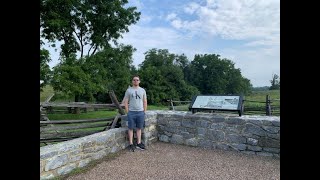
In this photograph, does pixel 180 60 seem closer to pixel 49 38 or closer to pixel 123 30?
pixel 123 30

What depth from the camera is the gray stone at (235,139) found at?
17.9 ft

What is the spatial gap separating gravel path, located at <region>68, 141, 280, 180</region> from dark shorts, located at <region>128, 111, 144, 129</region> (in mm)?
536

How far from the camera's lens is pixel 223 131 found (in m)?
5.62

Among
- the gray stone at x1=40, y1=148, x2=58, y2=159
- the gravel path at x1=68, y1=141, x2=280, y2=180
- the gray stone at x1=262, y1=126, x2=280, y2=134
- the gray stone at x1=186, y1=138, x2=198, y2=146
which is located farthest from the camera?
the gray stone at x1=186, y1=138, x2=198, y2=146

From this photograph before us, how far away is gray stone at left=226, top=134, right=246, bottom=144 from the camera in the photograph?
17.9ft

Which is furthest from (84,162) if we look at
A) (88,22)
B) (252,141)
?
(88,22)

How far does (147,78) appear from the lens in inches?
985

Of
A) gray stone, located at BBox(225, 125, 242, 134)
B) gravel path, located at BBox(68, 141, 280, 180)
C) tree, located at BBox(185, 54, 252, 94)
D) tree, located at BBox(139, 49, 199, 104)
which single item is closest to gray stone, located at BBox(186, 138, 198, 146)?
gravel path, located at BBox(68, 141, 280, 180)

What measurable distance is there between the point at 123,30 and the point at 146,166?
1121 cm

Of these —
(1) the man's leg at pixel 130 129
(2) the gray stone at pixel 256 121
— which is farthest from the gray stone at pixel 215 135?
(1) the man's leg at pixel 130 129

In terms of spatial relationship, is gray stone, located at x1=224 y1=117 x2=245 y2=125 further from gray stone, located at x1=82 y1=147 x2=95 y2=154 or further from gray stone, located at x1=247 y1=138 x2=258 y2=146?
gray stone, located at x1=82 y1=147 x2=95 y2=154

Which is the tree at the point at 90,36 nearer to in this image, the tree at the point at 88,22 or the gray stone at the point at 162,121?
the tree at the point at 88,22

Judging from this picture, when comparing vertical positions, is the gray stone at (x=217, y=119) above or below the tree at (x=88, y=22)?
below
